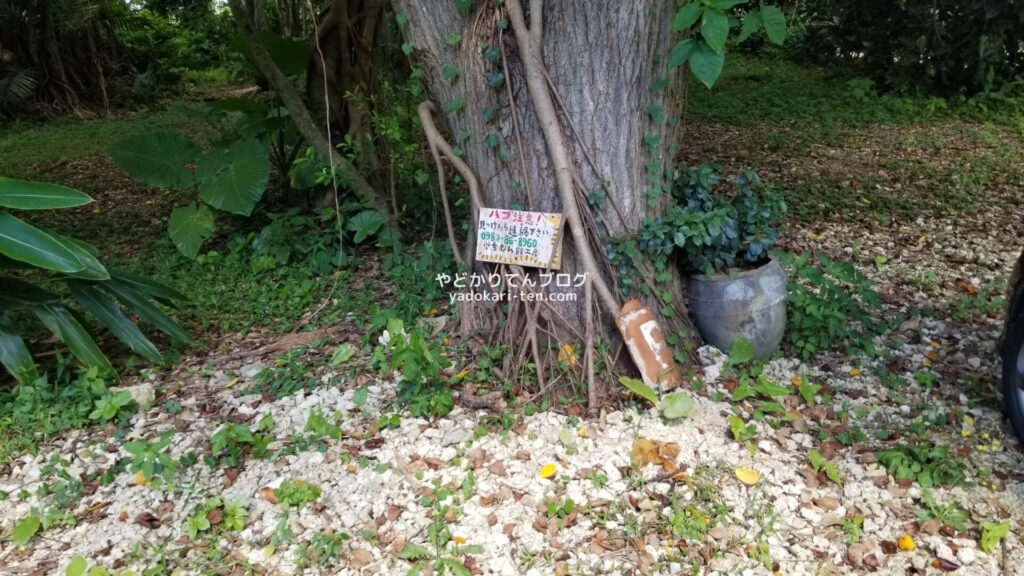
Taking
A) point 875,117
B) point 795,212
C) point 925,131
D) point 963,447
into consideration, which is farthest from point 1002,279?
point 875,117

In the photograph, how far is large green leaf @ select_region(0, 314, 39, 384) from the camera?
293 centimetres

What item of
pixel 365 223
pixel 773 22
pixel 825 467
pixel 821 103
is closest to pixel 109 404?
pixel 365 223

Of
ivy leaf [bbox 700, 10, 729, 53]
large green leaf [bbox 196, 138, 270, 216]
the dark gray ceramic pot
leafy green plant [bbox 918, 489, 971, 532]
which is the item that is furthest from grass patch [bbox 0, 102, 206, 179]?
leafy green plant [bbox 918, 489, 971, 532]

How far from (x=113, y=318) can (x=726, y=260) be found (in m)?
2.80

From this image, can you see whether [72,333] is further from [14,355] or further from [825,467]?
[825,467]

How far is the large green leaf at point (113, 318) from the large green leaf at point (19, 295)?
0.36ft

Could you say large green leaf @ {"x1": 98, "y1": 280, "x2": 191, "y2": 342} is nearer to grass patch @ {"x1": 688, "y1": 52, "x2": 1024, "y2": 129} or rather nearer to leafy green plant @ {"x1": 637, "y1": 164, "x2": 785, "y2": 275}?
leafy green plant @ {"x1": 637, "y1": 164, "x2": 785, "y2": 275}

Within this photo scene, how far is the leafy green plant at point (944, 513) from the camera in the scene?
223 centimetres

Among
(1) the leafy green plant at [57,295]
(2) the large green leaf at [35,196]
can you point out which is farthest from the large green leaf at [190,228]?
(2) the large green leaf at [35,196]

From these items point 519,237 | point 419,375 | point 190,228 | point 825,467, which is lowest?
point 825,467

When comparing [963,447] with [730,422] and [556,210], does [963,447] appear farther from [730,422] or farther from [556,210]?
[556,210]

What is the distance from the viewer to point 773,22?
7.56 ft

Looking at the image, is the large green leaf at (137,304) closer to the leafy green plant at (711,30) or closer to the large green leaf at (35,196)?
the large green leaf at (35,196)

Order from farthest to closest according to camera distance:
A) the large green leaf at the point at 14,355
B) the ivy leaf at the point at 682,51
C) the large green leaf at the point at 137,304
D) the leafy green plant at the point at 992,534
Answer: the large green leaf at the point at 137,304, the large green leaf at the point at 14,355, the ivy leaf at the point at 682,51, the leafy green plant at the point at 992,534
